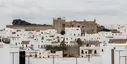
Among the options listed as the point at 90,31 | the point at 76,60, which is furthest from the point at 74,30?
the point at 76,60

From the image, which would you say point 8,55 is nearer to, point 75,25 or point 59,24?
point 59,24

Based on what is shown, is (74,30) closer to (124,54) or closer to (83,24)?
(83,24)

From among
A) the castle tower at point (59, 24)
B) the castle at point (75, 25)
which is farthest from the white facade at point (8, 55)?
the castle tower at point (59, 24)

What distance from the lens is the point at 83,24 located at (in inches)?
1080

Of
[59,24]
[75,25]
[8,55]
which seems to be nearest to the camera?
[8,55]

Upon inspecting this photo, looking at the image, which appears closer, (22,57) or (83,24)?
(22,57)

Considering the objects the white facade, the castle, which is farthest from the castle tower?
the white facade

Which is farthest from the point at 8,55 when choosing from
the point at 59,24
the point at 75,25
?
the point at 75,25

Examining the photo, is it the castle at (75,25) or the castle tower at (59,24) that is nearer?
the castle tower at (59,24)

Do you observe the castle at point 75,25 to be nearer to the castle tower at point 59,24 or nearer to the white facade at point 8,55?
the castle tower at point 59,24

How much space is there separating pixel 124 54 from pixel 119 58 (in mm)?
102

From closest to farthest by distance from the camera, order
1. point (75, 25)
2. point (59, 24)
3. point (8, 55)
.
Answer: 1. point (8, 55)
2. point (59, 24)
3. point (75, 25)

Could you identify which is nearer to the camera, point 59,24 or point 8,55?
point 8,55

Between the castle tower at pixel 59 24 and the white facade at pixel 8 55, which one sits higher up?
the castle tower at pixel 59 24
